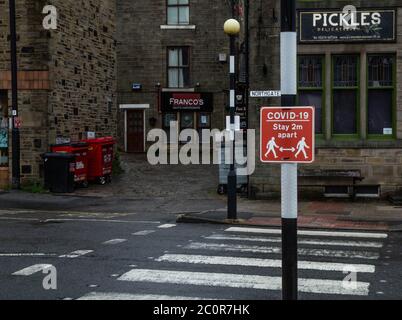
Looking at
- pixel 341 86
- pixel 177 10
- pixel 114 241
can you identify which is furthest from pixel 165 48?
pixel 114 241

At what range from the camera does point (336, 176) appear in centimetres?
1748

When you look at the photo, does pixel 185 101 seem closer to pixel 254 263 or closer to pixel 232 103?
pixel 232 103

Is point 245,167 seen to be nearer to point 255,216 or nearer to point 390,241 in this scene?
point 255,216

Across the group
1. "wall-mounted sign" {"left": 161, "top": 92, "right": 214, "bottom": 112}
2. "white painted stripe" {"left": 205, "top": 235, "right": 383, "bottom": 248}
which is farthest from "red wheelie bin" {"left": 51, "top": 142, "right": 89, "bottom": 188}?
"wall-mounted sign" {"left": 161, "top": 92, "right": 214, "bottom": 112}

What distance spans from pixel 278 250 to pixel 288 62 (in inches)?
220

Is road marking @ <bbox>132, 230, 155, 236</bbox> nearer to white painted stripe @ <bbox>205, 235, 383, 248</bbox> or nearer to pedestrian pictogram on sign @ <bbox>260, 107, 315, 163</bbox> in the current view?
white painted stripe @ <bbox>205, 235, 383, 248</bbox>

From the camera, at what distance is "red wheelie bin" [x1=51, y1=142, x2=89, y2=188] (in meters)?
20.1

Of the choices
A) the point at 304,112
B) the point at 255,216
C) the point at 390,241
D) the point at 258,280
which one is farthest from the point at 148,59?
the point at 304,112

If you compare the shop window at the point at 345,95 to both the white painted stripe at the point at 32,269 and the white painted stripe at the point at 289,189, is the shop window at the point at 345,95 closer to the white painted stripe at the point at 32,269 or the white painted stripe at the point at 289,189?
the white painted stripe at the point at 32,269

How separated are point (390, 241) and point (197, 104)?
2373 cm

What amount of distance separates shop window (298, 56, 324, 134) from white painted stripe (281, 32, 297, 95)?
41.8 ft

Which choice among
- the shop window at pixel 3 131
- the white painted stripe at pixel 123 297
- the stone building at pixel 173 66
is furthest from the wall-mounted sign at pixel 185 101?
the white painted stripe at pixel 123 297

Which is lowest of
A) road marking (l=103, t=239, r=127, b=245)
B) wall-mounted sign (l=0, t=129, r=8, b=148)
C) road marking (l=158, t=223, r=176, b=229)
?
road marking (l=158, t=223, r=176, b=229)
